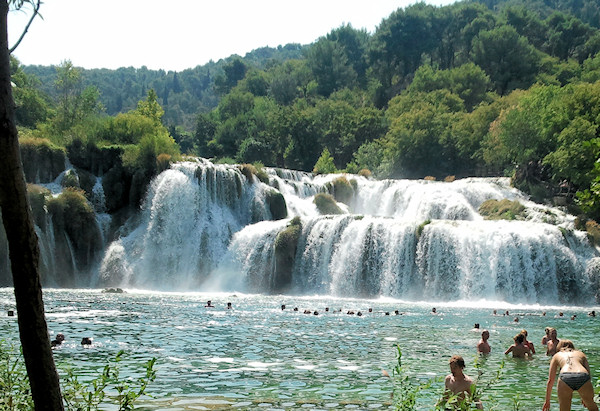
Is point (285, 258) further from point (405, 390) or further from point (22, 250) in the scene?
point (22, 250)

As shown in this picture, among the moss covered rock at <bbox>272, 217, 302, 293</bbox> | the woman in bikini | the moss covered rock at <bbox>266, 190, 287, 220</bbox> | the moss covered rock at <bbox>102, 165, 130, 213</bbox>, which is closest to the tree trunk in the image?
the woman in bikini

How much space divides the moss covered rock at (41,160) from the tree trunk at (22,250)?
3819 centimetres

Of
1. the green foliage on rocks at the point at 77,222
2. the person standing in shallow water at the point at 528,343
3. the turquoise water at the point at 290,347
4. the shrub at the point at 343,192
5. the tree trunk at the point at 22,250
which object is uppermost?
the shrub at the point at 343,192

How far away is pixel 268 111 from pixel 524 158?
49.7 m

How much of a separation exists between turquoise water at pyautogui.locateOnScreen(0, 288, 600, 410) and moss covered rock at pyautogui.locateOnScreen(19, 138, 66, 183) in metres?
12.2

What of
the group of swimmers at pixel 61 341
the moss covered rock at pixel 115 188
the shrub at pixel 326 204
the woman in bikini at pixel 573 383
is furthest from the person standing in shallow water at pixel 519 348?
the moss covered rock at pixel 115 188

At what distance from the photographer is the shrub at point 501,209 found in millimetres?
40469

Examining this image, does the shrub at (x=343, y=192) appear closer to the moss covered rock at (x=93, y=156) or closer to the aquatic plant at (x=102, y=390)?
the moss covered rock at (x=93, y=156)

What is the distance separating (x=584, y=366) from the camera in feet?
29.9

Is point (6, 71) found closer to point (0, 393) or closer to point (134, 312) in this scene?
point (0, 393)

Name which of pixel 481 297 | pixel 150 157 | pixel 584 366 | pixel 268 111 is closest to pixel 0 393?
pixel 584 366

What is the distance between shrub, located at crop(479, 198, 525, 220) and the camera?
40.5 m

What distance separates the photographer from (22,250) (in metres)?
5.12

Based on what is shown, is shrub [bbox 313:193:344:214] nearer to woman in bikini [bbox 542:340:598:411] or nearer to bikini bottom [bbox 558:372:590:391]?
woman in bikini [bbox 542:340:598:411]
